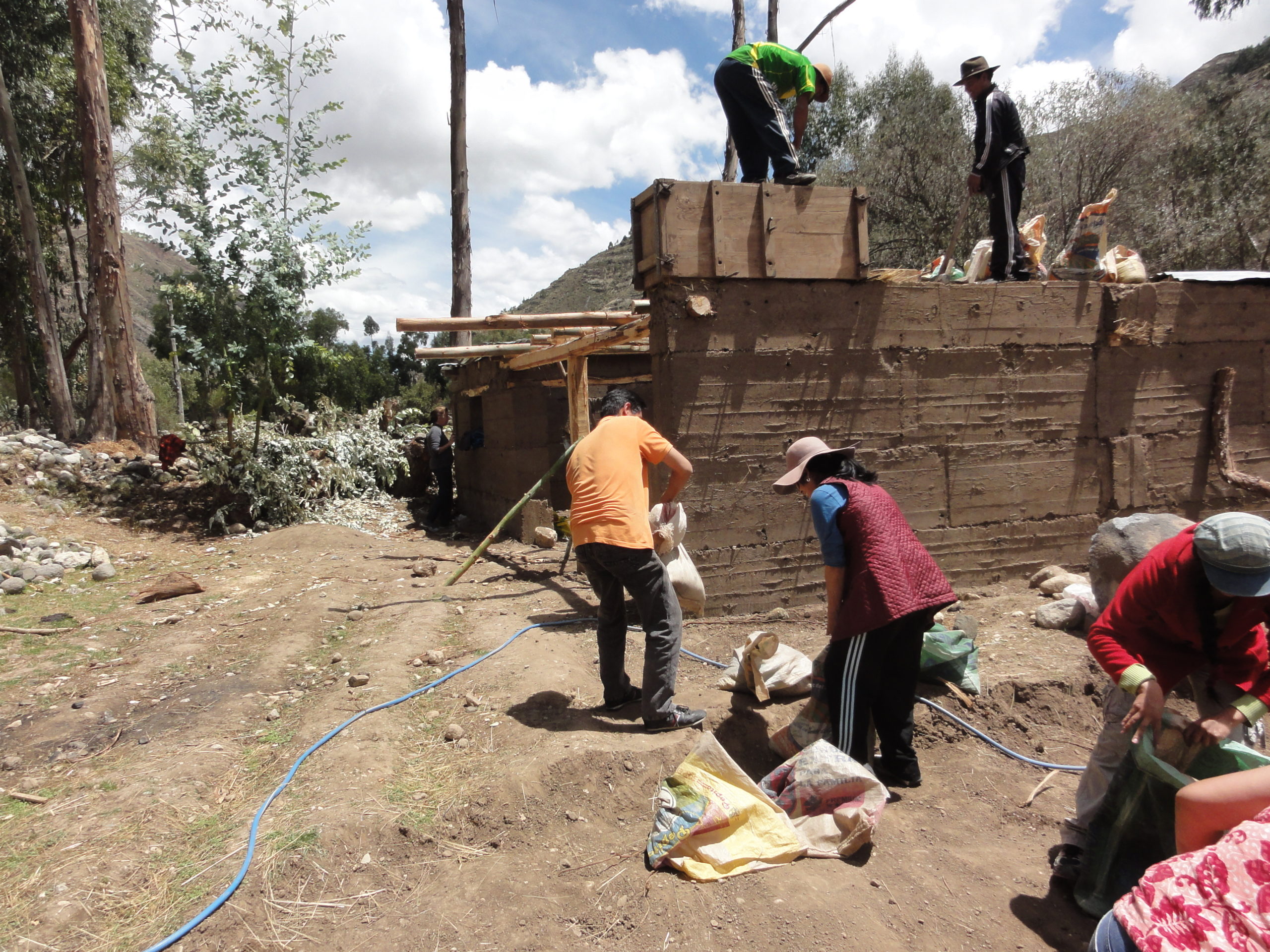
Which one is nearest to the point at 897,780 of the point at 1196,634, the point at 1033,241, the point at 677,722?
the point at 677,722

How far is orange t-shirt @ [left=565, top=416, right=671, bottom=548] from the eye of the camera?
12.4 feet

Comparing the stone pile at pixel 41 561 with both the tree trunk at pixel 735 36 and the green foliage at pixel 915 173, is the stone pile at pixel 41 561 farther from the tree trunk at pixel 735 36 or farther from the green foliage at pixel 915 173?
the green foliage at pixel 915 173

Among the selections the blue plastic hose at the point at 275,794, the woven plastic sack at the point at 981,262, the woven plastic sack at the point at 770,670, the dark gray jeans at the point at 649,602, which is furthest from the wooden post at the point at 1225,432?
the blue plastic hose at the point at 275,794

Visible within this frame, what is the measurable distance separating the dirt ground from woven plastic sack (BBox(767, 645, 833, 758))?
0.34 metres

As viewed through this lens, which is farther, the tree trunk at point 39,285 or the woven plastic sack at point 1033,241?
the tree trunk at point 39,285

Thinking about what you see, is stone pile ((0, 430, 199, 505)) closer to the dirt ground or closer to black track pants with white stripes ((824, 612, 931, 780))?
the dirt ground

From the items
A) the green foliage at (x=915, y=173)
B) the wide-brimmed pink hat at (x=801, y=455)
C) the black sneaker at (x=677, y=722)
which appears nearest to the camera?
the wide-brimmed pink hat at (x=801, y=455)

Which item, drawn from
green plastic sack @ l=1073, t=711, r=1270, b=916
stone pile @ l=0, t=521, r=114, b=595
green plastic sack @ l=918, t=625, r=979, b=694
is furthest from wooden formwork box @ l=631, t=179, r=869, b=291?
stone pile @ l=0, t=521, r=114, b=595

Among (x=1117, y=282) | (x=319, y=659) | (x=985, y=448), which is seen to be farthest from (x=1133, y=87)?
(x=319, y=659)

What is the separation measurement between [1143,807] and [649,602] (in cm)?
212

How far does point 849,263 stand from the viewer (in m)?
5.73

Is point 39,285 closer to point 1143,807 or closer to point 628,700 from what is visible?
point 628,700

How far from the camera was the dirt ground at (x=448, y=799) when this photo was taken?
2682mm

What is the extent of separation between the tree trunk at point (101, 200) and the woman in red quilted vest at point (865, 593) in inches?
449
